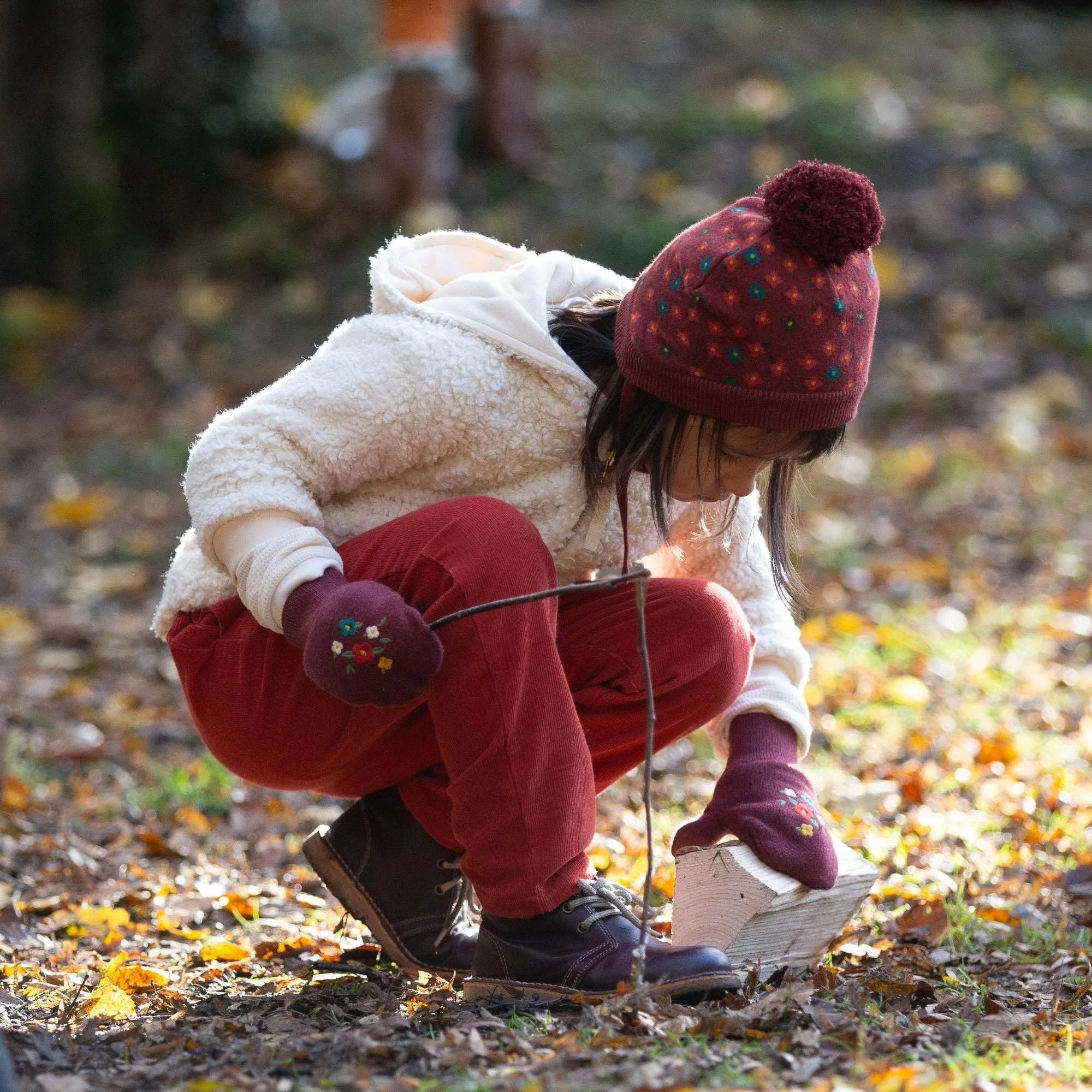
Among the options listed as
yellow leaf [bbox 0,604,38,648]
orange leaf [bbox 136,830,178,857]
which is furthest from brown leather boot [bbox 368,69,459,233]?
orange leaf [bbox 136,830,178,857]

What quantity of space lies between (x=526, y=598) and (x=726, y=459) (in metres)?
0.38

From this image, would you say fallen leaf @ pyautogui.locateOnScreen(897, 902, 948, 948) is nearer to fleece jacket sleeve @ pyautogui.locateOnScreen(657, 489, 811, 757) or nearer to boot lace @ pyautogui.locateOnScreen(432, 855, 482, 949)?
fleece jacket sleeve @ pyautogui.locateOnScreen(657, 489, 811, 757)

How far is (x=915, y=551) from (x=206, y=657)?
3193 millimetres

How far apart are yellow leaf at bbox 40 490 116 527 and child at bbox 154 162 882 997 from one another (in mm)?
3359

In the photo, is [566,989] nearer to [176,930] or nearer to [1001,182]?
[176,930]

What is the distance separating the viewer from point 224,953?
2379 millimetres

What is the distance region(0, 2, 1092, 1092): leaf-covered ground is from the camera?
1.92 metres

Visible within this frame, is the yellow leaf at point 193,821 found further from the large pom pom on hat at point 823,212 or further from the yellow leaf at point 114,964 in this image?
the large pom pom on hat at point 823,212

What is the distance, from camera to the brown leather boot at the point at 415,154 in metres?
6.86

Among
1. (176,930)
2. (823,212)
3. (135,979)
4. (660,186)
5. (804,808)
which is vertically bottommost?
(176,930)

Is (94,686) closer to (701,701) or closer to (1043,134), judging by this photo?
(701,701)

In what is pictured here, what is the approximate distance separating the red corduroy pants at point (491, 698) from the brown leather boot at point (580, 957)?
4 cm

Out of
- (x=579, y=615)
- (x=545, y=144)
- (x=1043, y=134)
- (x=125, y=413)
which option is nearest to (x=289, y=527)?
(x=579, y=615)

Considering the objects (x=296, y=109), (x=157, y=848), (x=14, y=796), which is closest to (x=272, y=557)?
(x=157, y=848)
